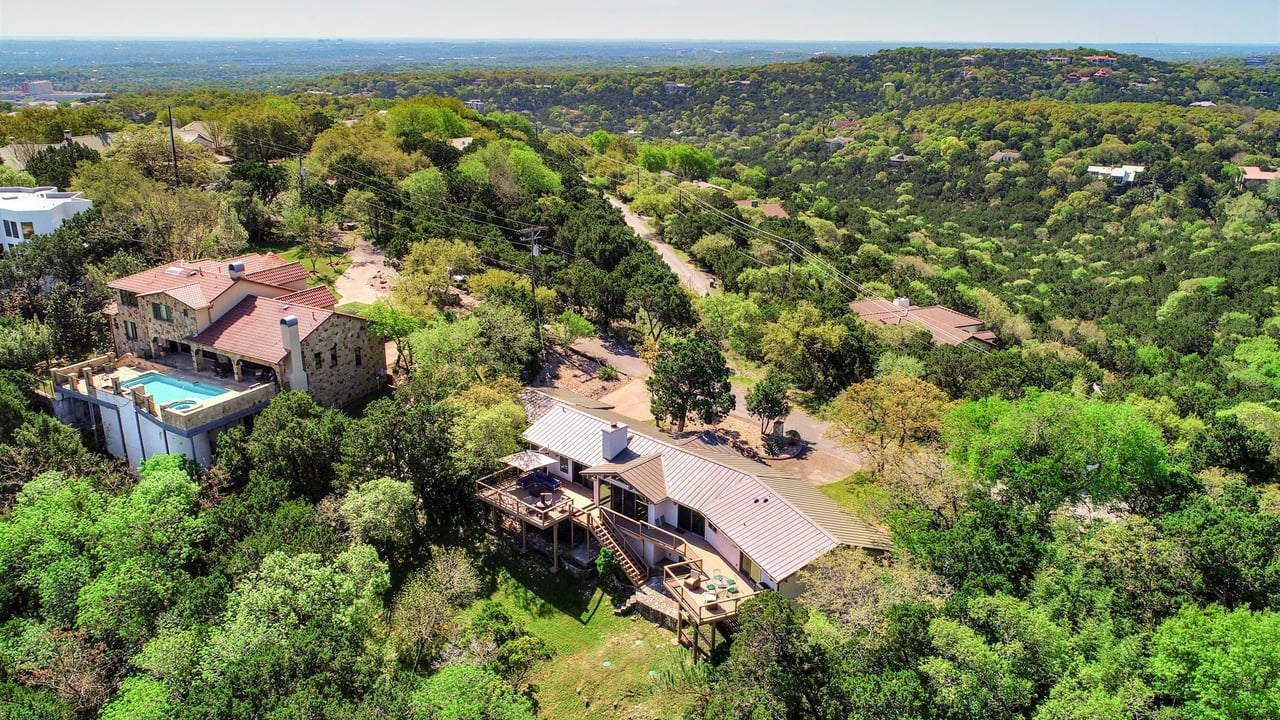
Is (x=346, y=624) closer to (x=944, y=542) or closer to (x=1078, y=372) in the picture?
(x=944, y=542)

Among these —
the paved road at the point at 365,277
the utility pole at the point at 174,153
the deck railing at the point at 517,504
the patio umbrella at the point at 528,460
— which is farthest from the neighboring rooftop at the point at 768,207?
the deck railing at the point at 517,504

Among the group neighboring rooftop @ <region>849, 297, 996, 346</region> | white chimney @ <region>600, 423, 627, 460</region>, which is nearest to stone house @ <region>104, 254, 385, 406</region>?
white chimney @ <region>600, 423, 627, 460</region>

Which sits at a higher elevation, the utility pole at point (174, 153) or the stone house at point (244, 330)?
the utility pole at point (174, 153)

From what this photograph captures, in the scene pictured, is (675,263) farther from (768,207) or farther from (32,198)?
(32,198)

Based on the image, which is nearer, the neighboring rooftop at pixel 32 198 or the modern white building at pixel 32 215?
the modern white building at pixel 32 215

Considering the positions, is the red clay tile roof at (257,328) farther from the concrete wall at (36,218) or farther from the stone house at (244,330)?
the concrete wall at (36,218)

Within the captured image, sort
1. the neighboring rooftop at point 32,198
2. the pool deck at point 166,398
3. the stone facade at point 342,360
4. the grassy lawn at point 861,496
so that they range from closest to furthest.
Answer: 1. the grassy lawn at point 861,496
2. the pool deck at point 166,398
3. the stone facade at point 342,360
4. the neighboring rooftop at point 32,198

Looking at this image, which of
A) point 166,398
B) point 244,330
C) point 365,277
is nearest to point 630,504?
point 244,330

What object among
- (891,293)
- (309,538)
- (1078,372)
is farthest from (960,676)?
(891,293)
